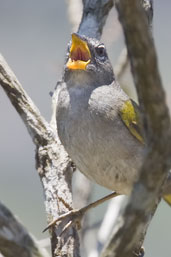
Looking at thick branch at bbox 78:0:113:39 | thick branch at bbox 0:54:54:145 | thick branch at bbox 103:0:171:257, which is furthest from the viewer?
thick branch at bbox 78:0:113:39

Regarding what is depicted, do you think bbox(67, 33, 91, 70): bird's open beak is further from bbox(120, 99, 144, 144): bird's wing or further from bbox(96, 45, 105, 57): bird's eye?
bbox(120, 99, 144, 144): bird's wing

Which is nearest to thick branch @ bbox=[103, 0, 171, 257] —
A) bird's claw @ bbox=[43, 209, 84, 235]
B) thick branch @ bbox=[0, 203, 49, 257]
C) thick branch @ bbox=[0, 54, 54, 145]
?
thick branch @ bbox=[0, 203, 49, 257]

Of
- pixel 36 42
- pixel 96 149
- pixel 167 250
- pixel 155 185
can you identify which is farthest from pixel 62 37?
pixel 155 185

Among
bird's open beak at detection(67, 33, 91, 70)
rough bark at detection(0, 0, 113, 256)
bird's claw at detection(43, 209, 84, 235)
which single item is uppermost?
bird's open beak at detection(67, 33, 91, 70)

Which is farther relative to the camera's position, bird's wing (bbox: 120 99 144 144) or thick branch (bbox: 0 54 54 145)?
thick branch (bbox: 0 54 54 145)

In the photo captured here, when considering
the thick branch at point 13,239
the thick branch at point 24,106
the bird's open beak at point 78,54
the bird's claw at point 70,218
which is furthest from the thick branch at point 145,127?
the thick branch at point 24,106

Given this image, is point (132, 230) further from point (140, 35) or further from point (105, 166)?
point (105, 166)

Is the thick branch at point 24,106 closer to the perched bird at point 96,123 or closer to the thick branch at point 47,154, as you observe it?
the thick branch at point 47,154

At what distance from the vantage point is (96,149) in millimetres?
3744

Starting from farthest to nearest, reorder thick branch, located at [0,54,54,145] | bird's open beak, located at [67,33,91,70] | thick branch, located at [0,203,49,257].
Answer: thick branch, located at [0,54,54,145]
bird's open beak, located at [67,33,91,70]
thick branch, located at [0,203,49,257]

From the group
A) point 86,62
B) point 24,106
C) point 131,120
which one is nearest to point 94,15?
point 86,62

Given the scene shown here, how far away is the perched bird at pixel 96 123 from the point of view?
3770mm

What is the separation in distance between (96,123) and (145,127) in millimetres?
1464

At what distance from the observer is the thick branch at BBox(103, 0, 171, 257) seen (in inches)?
85.7
